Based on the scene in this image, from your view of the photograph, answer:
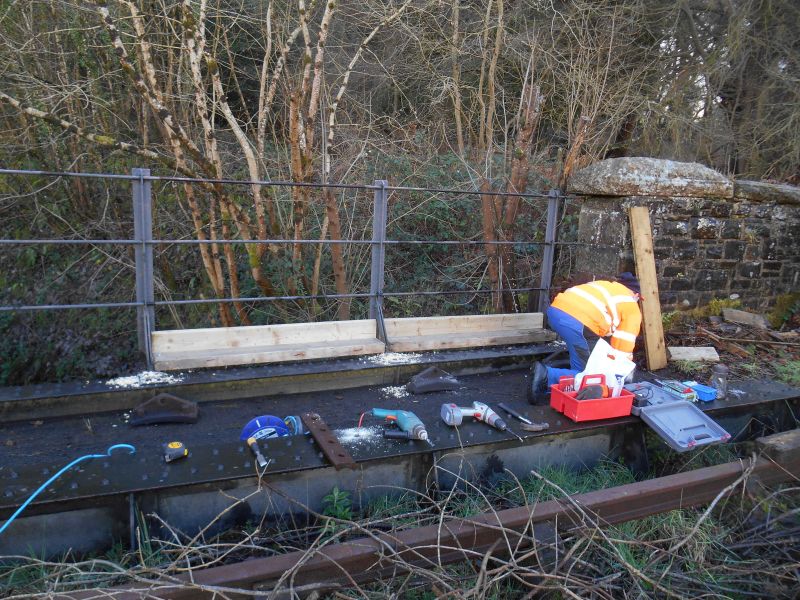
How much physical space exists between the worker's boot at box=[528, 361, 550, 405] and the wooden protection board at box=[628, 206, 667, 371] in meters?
1.49

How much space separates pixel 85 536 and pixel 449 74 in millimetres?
8556

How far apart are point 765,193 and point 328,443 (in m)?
5.73

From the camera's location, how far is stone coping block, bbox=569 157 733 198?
5.95 m

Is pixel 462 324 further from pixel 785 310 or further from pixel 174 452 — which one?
pixel 785 310

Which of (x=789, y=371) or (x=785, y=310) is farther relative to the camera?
(x=785, y=310)

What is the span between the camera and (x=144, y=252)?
4.58m

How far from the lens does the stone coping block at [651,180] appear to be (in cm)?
595

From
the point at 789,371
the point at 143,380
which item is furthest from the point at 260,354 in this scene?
the point at 789,371

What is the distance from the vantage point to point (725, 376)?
4.88 m

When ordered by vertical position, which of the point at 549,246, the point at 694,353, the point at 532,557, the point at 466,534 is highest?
the point at 549,246

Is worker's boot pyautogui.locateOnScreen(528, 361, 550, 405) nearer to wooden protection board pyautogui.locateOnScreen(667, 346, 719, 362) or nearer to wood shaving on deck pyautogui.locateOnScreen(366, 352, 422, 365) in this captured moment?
wood shaving on deck pyautogui.locateOnScreen(366, 352, 422, 365)

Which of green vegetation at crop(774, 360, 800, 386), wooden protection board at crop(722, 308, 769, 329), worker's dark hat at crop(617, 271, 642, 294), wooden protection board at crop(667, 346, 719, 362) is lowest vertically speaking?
green vegetation at crop(774, 360, 800, 386)

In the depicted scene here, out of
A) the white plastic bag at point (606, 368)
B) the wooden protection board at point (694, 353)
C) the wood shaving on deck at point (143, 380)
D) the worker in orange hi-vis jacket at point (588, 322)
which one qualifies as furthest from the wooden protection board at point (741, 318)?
the wood shaving on deck at point (143, 380)

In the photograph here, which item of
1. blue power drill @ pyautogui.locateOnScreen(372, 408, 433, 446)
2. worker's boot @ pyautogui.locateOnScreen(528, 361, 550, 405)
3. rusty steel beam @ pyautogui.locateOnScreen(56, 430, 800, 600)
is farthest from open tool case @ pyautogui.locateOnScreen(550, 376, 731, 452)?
blue power drill @ pyautogui.locateOnScreen(372, 408, 433, 446)
